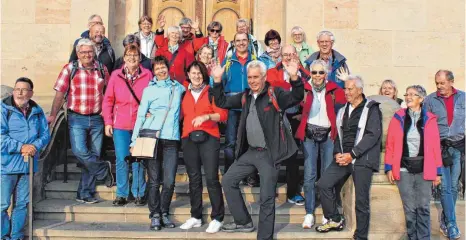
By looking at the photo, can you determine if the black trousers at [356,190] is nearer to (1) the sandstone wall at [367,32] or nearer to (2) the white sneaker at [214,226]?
(2) the white sneaker at [214,226]

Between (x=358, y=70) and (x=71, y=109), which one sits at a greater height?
(x=358, y=70)

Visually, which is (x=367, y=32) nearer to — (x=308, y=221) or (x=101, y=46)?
(x=308, y=221)

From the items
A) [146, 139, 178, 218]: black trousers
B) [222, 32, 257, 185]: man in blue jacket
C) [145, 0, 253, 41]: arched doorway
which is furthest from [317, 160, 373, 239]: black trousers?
[145, 0, 253, 41]: arched doorway

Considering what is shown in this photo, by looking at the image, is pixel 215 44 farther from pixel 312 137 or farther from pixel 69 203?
pixel 69 203

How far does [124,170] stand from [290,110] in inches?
86.6

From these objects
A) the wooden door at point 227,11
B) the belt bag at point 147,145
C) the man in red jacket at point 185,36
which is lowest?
the belt bag at point 147,145

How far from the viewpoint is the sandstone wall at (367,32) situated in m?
8.29

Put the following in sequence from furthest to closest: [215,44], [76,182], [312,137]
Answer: [215,44], [76,182], [312,137]

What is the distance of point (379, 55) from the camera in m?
8.45

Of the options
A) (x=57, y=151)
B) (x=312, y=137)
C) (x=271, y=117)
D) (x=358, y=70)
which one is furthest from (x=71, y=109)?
(x=358, y=70)

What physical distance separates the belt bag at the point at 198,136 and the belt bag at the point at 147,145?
1.35 feet

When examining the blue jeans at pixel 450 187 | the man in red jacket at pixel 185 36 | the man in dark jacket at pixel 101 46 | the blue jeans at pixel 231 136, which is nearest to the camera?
the blue jeans at pixel 450 187

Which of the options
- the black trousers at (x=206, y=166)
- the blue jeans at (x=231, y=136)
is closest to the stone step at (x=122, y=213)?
the black trousers at (x=206, y=166)

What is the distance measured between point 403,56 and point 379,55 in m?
0.43
